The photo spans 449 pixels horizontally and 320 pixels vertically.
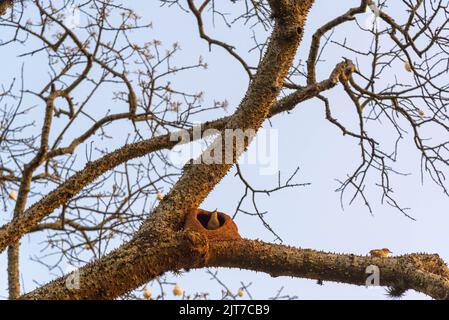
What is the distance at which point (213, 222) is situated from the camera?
2.22 meters

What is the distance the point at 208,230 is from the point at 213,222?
43mm

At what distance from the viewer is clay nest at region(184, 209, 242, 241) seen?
218cm

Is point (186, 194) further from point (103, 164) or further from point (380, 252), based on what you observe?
point (103, 164)

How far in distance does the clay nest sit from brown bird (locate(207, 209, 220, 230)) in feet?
0.06

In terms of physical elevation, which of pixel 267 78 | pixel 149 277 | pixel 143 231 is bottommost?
pixel 149 277

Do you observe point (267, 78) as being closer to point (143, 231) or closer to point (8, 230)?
point (143, 231)

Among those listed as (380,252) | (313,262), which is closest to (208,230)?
(313,262)

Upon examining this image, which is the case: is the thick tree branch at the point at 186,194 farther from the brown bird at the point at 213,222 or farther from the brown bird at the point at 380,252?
the brown bird at the point at 380,252

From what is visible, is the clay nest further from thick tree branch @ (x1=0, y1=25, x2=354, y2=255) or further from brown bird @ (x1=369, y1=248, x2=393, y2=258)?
thick tree branch @ (x1=0, y1=25, x2=354, y2=255)

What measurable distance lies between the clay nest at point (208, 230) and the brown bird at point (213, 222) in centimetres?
2

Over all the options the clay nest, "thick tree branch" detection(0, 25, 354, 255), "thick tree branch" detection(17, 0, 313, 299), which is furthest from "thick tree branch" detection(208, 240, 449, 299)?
"thick tree branch" detection(0, 25, 354, 255)
